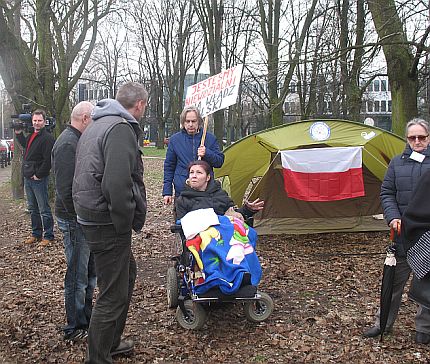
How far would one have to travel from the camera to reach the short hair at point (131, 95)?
3.93 m

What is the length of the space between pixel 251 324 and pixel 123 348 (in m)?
1.25

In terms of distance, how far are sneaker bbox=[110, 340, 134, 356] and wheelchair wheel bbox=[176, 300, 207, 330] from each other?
59 cm

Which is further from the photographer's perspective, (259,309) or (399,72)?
(399,72)

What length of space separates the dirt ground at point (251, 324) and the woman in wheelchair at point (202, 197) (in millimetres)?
971

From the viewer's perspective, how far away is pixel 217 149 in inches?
239

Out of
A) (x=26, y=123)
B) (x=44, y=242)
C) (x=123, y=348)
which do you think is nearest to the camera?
(x=123, y=348)

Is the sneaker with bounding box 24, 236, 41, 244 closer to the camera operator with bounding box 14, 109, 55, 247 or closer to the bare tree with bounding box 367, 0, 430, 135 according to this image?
the camera operator with bounding box 14, 109, 55, 247

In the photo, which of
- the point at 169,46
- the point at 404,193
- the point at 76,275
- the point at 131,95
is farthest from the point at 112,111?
the point at 169,46

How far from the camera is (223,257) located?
459 cm

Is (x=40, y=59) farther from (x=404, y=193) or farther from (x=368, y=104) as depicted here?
(x=368, y=104)

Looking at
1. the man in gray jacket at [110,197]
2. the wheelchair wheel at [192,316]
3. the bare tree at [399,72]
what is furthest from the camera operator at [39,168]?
the bare tree at [399,72]

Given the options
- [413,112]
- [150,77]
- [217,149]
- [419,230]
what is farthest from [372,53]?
[150,77]

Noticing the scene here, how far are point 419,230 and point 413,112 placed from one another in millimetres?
6099

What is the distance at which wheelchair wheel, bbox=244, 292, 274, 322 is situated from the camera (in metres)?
4.94
